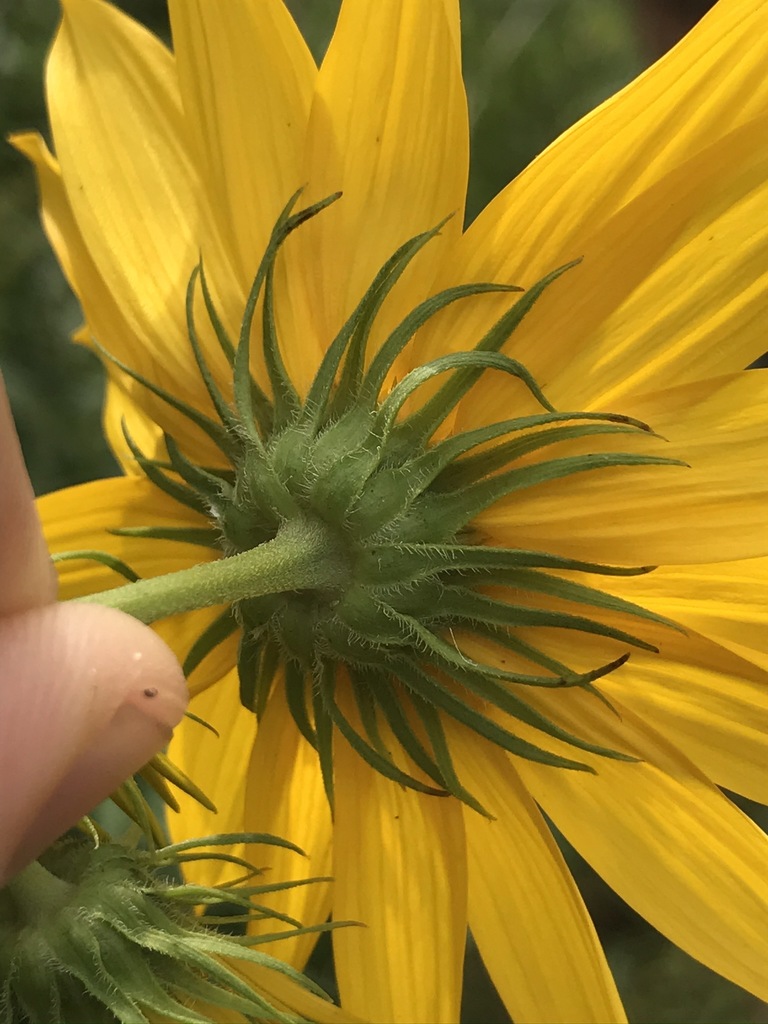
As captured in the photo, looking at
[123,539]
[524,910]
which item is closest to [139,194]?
[123,539]

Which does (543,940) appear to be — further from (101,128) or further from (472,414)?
(101,128)

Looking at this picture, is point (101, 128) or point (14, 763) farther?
point (101, 128)

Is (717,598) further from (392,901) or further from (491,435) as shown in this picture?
(392,901)

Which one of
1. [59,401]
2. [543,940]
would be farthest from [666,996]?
[59,401]

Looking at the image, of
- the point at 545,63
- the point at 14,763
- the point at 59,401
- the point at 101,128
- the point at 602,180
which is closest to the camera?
the point at 14,763

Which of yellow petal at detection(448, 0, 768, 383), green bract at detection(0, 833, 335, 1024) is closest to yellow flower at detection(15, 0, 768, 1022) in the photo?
yellow petal at detection(448, 0, 768, 383)

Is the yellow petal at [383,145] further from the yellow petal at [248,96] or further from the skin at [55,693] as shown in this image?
the skin at [55,693]

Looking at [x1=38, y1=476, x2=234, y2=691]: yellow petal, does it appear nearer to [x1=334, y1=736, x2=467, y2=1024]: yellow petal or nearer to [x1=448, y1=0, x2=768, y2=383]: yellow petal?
[x1=334, y1=736, x2=467, y2=1024]: yellow petal

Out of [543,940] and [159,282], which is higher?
[159,282]
